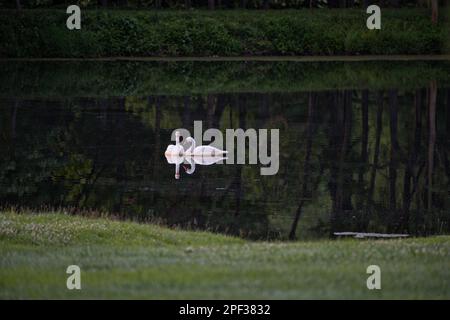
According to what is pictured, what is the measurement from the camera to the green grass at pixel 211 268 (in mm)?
10969

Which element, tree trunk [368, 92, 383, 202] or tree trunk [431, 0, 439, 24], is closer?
tree trunk [368, 92, 383, 202]

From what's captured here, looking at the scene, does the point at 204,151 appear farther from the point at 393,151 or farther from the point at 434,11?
the point at 434,11

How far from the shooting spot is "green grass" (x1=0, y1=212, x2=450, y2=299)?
10969mm

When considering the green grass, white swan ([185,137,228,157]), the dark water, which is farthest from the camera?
white swan ([185,137,228,157])

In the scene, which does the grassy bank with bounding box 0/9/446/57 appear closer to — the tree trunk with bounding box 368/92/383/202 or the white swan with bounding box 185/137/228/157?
the tree trunk with bounding box 368/92/383/202

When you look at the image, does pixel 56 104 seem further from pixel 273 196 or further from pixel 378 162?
pixel 273 196

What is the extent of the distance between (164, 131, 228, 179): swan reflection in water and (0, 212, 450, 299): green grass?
940 centimetres

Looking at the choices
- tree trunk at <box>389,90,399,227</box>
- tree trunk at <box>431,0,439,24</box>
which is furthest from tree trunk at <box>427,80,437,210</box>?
tree trunk at <box>431,0,439,24</box>

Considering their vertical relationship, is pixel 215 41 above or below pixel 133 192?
above

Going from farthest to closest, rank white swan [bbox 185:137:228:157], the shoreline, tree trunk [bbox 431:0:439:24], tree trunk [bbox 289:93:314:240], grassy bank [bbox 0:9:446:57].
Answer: tree trunk [bbox 431:0:439:24], grassy bank [bbox 0:9:446:57], the shoreline, white swan [bbox 185:137:228:157], tree trunk [bbox 289:93:314:240]

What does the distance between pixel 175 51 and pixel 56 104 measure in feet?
59.2

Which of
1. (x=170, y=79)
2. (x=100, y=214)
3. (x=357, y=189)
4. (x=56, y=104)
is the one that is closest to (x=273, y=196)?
(x=357, y=189)

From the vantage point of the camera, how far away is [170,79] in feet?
149

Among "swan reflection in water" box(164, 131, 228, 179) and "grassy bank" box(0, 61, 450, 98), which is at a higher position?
"grassy bank" box(0, 61, 450, 98)
